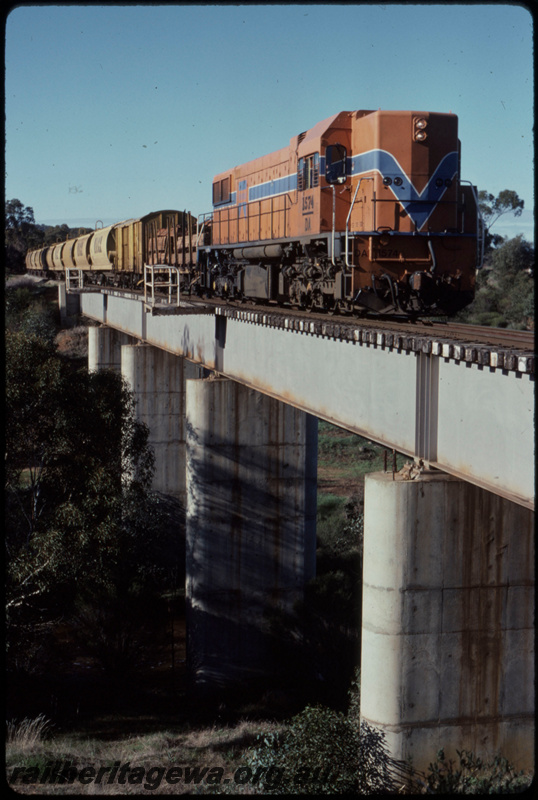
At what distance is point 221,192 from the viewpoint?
26.7 m

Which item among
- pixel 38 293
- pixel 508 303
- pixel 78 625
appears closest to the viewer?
pixel 78 625

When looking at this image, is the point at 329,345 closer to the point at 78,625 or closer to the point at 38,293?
the point at 78,625

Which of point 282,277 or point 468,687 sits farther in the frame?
point 282,277

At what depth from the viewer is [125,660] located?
19.2 meters

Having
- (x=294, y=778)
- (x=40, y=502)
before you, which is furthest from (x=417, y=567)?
(x=40, y=502)

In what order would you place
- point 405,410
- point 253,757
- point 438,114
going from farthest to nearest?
point 438,114
point 253,757
point 405,410

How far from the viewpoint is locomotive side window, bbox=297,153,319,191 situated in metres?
17.3

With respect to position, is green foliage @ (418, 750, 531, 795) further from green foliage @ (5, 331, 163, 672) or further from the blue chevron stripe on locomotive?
the blue chevron stripe on locomotive

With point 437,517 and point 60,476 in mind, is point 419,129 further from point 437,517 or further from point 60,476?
point 60,476

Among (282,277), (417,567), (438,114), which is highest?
(438,114)

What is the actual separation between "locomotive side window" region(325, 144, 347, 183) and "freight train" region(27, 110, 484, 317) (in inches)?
0.8

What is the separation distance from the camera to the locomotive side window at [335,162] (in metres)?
16.9

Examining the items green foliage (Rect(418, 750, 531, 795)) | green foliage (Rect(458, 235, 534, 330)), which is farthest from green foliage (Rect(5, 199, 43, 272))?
green foliage (Rect(418, 750, 531, 795))

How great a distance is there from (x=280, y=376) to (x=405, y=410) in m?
4.87
